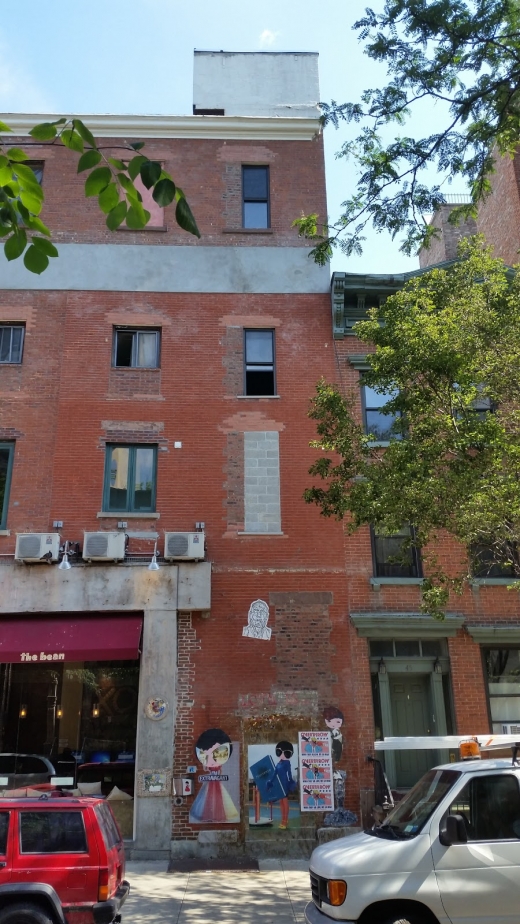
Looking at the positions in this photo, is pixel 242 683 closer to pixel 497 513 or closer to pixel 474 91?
pixel 497 513

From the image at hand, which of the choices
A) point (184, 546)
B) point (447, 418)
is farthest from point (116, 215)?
point (184, 546)

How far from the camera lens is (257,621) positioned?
14.6m

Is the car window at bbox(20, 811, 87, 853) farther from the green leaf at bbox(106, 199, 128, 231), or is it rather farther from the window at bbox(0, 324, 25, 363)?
the window at bbox(0, 324, 25, 363)

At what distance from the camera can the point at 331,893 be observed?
6.59 meters

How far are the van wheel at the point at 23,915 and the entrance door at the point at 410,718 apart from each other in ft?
28.4

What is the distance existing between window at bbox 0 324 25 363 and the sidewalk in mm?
10521

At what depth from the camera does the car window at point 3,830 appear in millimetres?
7301

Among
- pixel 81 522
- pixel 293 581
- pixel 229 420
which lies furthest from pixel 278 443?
pixel 81 522

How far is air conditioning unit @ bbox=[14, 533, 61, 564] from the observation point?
14.3m

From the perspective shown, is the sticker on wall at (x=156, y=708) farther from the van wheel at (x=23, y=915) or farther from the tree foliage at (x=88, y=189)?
the tree foliage at (x=88, y=189)

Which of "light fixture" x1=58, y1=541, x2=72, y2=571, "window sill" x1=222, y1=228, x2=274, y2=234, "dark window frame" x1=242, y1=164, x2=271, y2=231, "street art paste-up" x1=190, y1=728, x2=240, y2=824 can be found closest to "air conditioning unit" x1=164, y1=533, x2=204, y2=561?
"light fixture" x1=58, y1=541, x2=72, y2=571

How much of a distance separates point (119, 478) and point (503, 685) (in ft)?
29.3

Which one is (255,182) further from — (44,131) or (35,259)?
(35,259)

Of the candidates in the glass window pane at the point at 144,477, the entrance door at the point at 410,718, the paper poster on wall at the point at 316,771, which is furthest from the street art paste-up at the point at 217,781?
the glass window pane at the point at 144,477
